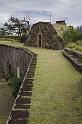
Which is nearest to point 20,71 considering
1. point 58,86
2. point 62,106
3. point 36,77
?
point 36,77

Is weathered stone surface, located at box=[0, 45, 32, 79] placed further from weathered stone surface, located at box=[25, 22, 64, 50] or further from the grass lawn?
the grass lawn

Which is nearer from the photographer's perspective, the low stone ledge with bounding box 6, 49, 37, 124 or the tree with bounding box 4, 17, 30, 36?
the low stone ledge with bounding box 6, 49, 37, 124

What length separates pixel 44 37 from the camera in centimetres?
3319

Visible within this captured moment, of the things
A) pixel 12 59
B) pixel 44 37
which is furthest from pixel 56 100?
pixel 44 37

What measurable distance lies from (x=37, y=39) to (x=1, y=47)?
603 centimetres

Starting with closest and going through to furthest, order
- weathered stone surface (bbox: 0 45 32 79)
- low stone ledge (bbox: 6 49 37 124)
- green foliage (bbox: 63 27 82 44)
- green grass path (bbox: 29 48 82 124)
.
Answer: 1. low stone ledge (bbox: 6 49 37 124)
2. green grass path (bbox: 29 48 82 124)
3. weathered stone surface (bbox: 0 45 32 79)
4. green foliage (bbox: 63 27 82 44)

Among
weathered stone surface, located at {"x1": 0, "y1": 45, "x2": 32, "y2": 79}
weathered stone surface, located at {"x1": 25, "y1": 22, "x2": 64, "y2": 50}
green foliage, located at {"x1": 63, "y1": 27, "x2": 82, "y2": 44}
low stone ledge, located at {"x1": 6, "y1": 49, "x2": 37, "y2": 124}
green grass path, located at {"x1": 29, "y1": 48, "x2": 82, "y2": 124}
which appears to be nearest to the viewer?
low stone ledge, located at {"x1": 6, "y1": 49, "x2": 37, "y2": 124}

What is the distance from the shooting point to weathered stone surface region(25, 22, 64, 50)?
31.9m

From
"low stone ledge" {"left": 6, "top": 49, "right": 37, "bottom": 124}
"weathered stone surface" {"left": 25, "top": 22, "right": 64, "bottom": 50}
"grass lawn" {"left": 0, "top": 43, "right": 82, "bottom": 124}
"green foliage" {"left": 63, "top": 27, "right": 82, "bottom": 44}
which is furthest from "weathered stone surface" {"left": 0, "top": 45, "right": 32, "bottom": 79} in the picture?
"low stone ledge" {"left": 6, "top": 49, "right": 37, "bottom": 124}

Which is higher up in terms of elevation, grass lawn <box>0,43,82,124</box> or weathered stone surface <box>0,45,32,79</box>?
grass lawn <box>0,43,82,124</box>

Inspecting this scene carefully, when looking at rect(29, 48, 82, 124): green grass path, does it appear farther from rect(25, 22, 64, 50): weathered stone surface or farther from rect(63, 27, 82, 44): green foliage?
rect(63, 27, 82, 44): green foliage

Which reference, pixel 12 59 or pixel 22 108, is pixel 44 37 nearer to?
pixel 12 59

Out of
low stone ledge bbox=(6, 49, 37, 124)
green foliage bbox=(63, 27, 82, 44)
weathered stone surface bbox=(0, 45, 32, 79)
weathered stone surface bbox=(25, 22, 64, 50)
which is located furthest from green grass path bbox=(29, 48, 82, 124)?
green foliage bbox=(63, 27, 82, 44)

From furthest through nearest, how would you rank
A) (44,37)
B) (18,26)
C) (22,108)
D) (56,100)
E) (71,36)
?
(18,26)
(44,37)
(71,36)
(56,100)
(22,108)
